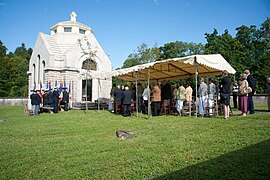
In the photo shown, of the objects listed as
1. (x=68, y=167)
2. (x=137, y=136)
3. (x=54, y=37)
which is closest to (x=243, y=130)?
(x=137, y=136)

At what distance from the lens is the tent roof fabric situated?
31.7ft

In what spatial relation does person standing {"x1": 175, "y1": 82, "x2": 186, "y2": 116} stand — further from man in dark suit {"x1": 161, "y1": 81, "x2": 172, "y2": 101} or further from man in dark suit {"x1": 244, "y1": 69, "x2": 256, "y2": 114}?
man in dark suit {"x1": 244, "y1": 69, "x2": 256, "y2": 114}

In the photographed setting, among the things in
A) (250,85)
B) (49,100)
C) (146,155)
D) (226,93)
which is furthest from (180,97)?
(49,100)

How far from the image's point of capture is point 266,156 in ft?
13.3

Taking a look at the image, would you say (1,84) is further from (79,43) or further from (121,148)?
(121,148)

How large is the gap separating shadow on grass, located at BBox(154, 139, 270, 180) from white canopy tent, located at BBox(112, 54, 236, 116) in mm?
5778

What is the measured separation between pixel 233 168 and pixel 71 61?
18753 millimetres

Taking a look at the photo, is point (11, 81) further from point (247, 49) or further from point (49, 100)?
point (247, 49)

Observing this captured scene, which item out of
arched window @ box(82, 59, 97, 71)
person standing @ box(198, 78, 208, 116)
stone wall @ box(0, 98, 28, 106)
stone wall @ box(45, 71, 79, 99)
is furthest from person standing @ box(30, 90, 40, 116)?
stone wall @ box(0, 98, 28, 106)

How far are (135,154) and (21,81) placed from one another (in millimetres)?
46816

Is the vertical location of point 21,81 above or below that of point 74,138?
above

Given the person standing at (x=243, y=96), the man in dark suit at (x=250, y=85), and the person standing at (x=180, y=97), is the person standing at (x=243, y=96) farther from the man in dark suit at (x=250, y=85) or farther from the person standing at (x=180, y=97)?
the person standing at (x=180, y=97)

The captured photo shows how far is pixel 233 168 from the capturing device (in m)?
3.65

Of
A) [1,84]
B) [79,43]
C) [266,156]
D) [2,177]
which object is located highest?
[79,43]
